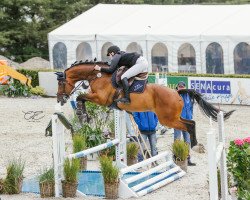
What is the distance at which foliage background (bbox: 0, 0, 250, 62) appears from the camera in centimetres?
3294

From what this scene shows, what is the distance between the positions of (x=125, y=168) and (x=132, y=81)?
1275 millimetres

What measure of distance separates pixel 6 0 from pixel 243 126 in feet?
56.6

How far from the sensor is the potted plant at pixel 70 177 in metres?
10.9

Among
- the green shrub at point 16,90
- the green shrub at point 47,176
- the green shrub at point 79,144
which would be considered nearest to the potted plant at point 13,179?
the green shrub at point 47,176

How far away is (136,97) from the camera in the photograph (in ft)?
36.1

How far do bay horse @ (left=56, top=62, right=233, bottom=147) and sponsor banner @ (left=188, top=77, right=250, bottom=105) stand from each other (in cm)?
1006

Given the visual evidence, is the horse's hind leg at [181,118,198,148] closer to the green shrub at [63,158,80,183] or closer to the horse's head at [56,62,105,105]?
the horse's head at [56,62,105,105]

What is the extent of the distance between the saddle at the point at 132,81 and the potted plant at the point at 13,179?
1.86 m

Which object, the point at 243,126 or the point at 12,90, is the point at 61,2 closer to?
the point at 12,90

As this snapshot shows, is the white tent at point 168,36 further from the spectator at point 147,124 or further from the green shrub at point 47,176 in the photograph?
the green shrub at point 47,176

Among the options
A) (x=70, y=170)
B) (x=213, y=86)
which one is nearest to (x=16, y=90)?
(x=213, y=86)

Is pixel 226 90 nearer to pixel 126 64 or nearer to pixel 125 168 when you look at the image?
pixel 126 64

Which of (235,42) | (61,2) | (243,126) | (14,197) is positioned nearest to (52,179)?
(14,197)

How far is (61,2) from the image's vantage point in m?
35.1
